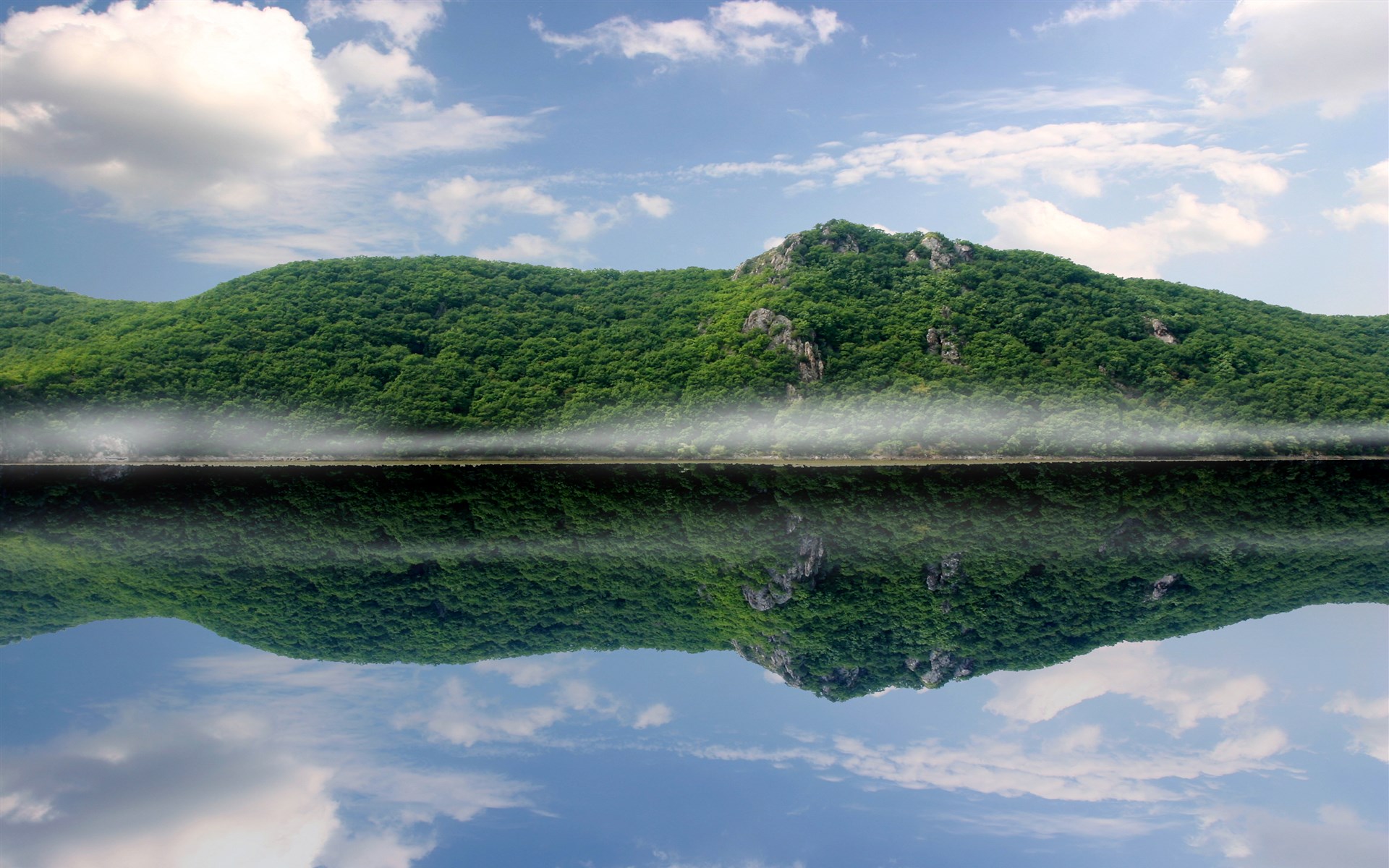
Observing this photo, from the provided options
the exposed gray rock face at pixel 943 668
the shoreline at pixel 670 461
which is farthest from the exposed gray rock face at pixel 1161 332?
the exposed gray rock face at pixel 943 668

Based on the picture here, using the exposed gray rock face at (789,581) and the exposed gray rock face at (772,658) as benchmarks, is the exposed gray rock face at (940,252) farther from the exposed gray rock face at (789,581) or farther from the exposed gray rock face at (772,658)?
the exposed gray rock face at (772,658)

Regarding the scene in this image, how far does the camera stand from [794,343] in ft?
230

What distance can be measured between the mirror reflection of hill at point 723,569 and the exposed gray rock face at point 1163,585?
7 centimetres

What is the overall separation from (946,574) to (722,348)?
175 feet

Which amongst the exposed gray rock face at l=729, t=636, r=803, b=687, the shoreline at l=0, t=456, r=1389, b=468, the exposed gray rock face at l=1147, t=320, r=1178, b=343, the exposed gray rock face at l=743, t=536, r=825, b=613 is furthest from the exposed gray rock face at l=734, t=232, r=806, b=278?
the exposed gray rock face at l=729, t=636, r=803, b=687

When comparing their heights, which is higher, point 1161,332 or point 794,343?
point 1161,332

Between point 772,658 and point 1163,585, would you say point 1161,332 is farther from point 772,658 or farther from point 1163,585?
point 772,658

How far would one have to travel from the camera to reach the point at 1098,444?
54938 millimetres

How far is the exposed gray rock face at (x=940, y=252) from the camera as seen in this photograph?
7988 cm

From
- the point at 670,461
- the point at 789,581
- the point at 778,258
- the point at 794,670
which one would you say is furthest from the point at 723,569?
the point at 778,258

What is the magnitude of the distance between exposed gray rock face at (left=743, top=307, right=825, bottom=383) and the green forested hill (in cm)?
20

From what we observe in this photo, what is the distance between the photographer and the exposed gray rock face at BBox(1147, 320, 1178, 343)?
70.1 meters

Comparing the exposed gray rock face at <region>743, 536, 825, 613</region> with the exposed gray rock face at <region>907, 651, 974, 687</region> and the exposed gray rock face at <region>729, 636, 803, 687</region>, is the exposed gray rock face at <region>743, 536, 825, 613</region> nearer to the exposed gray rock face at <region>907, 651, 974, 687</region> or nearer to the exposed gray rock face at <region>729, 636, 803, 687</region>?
the exposed gray rock face at <region>729, 636, 803, 687</region>

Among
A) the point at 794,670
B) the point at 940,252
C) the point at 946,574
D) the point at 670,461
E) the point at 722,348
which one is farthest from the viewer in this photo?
the point at 940,252
